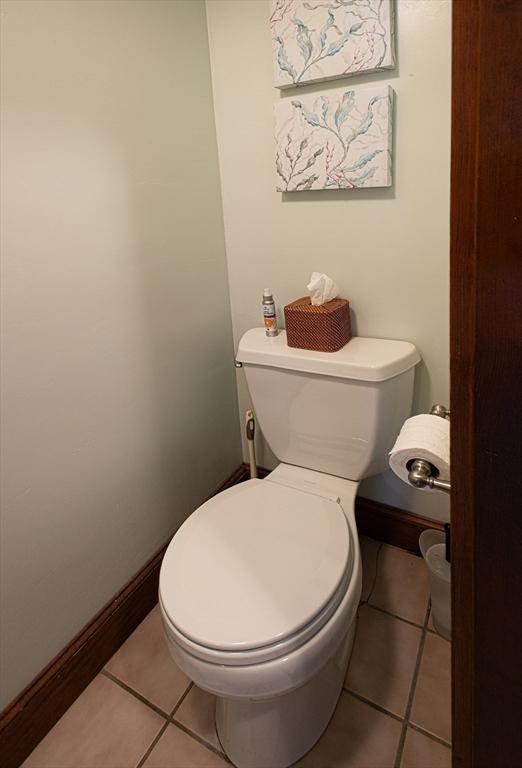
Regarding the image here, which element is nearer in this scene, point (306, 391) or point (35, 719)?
point (35, 719)

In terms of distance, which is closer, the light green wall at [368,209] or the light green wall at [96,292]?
the light green wall at [96,292]

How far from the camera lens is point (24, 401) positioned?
98 cm

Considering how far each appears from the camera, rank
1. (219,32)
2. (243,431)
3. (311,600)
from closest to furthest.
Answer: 1. (311,600)
2. (219,32)
3. (243,431)

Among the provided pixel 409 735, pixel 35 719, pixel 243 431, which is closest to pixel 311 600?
pixel 409 735

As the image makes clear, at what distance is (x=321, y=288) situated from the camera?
49.3 inches

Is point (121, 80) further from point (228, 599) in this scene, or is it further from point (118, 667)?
point (118, 667)

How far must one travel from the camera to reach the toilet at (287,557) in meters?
0.84

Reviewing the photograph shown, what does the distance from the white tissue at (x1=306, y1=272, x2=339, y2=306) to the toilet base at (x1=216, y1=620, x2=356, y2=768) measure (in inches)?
33.6

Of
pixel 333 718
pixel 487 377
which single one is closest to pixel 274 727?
pixel 333 718

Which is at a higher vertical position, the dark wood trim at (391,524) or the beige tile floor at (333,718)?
the dark wood trim at (391,524)

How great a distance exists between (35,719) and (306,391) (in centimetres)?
104

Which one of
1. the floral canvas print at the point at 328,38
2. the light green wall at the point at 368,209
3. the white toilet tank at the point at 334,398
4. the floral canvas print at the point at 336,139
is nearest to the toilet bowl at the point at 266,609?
the white toilet tank at the point at 334,398

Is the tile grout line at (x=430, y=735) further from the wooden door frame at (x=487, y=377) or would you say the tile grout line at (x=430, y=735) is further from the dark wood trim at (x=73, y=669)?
the dark wood trim at (x=73, y=669)

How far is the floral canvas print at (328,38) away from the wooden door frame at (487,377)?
907 mm
